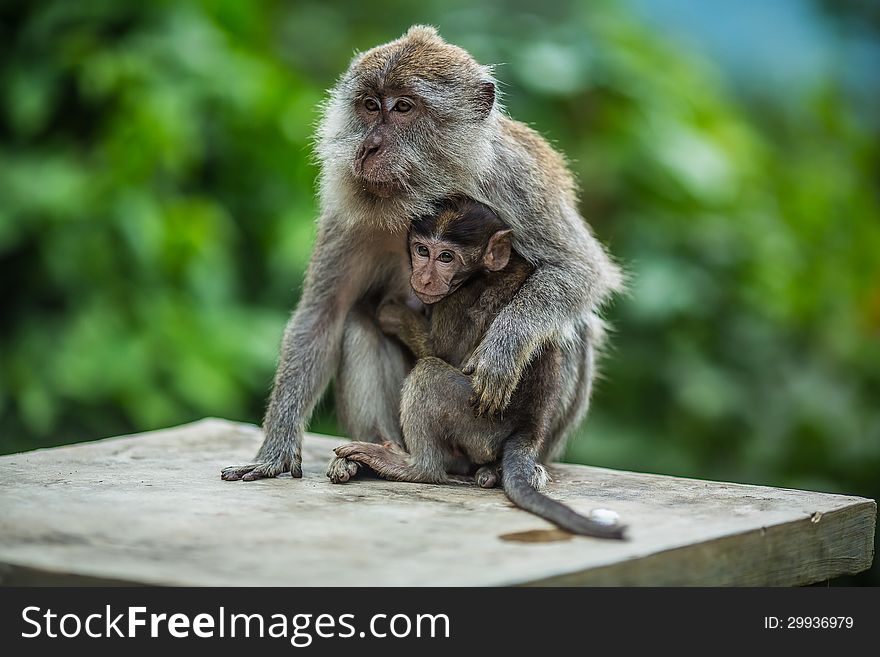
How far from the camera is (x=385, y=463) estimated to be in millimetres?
5785

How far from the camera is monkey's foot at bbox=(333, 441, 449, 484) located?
5742 millimetres

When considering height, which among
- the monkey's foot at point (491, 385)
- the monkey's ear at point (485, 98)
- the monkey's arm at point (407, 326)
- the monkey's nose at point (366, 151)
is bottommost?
the monkey's foot at point (491, 385)

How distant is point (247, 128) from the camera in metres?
9.26

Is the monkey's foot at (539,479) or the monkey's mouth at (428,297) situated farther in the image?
the monkey's mouth at (428,297)

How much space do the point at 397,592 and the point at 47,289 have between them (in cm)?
562

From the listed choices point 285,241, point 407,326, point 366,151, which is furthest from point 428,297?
point 285,241

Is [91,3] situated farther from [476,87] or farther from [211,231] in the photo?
[476,87]

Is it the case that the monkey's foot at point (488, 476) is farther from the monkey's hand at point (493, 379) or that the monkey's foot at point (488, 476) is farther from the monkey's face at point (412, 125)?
the monkey's face at point (412, 125)

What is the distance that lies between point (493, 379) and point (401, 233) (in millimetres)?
989

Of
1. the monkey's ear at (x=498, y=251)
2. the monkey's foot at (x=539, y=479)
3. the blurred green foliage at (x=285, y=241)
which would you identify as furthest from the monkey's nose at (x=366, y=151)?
the blurred green foliage at (x=285, y=241)

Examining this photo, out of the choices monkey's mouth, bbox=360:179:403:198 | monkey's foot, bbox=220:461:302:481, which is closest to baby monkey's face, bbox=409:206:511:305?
monkey's mouth, bbox=360:179:403:198

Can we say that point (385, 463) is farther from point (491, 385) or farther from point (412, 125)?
point (412, 125)

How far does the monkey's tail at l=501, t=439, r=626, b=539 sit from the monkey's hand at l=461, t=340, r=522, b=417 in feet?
0.78

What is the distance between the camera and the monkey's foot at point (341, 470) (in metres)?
5.71
